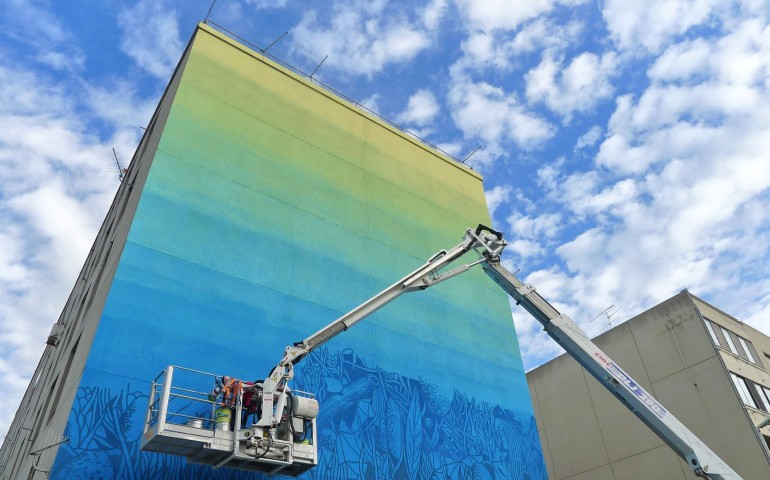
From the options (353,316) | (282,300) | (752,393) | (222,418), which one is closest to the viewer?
(222,418)

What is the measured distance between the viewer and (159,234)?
54.4 feet

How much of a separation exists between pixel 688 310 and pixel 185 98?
26.3 meters

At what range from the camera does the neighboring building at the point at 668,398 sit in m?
26.4

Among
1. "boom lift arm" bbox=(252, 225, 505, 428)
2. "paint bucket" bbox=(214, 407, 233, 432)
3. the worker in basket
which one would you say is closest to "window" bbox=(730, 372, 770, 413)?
"boom lift arm" bbox=(252, 225, 505, 428)

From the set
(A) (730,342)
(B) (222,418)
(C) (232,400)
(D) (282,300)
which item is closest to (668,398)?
(A) (730,342)

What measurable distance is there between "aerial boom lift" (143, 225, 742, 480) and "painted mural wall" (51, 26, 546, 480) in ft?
9.09

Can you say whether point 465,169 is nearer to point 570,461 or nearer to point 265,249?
point 265,249

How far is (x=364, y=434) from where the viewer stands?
17344mm

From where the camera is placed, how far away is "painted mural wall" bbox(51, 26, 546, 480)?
14.8 meters

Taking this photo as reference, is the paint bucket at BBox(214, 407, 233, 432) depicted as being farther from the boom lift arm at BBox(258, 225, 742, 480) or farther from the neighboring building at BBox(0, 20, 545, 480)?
the neighboring building at BBox(0, 20, 545, 480)

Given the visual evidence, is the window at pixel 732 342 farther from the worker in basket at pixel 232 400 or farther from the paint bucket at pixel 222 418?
the paint bucket at pixel 222 418

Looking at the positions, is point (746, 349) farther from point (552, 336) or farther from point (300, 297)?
point (300, 297)

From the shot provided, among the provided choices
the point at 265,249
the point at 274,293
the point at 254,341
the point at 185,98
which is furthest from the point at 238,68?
the point at 254,341

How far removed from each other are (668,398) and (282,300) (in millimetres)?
21654
